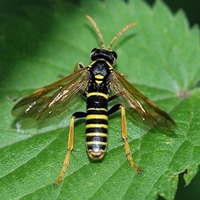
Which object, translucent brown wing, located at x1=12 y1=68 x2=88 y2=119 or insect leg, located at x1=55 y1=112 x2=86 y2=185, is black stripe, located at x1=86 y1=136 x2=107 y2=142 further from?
translucent brown wing, located at x1=12 y1=68 x2=88 y2=119

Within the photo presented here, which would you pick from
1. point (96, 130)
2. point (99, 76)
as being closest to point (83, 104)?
point (99, 76)

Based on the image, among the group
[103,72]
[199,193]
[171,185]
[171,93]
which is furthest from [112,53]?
[199,193]

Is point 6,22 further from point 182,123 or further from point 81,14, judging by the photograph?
point 182,123

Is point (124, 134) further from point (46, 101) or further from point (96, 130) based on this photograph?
point (46, 101)

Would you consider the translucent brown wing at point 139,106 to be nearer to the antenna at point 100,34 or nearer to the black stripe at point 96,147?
the black stripe at point 96,147

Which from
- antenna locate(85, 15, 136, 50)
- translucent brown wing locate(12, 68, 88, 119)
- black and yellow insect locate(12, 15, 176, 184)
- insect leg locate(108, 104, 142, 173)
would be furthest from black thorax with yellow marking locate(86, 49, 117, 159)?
antenna locate(85, 15, 136, 50)
